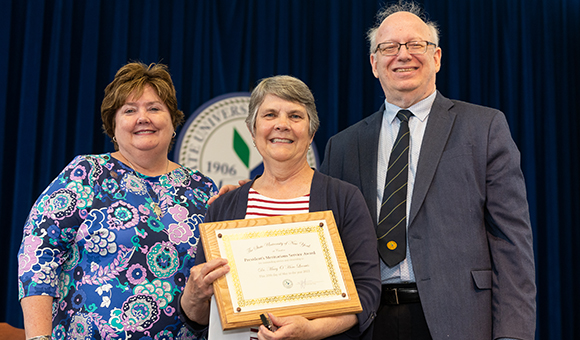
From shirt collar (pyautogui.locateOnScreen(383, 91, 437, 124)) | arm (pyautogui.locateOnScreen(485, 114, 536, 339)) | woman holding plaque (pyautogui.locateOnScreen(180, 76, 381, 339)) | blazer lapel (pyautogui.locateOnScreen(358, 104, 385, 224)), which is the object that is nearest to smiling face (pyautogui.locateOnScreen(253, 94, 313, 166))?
woman holding plaque (pyautogui.locateOnScreen(180, 76, 381, 339))

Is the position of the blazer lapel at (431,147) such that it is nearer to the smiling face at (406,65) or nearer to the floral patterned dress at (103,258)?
the smiling face at (406,65)

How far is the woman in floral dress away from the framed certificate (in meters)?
0.46

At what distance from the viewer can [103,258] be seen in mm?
1771

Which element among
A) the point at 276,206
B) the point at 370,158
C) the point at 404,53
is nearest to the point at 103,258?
the point at 276,206

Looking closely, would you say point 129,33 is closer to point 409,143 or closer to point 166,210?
point 166,210

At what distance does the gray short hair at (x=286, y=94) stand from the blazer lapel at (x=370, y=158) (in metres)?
0.34

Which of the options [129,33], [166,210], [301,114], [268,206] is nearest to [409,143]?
[301,114]

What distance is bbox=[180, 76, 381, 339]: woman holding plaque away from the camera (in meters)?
1.48

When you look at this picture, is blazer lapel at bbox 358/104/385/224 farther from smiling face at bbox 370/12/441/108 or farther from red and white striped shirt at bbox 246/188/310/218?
red and white striped shirt at bbox 246/188/310/218

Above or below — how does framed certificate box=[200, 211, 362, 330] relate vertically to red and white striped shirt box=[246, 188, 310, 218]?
below

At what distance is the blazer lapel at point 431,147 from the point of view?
68.2 inches

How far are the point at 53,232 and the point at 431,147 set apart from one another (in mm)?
1338

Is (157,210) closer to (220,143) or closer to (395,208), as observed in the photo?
(395,208)

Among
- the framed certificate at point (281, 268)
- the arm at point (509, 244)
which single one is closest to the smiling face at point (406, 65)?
the arm at point (509, 244)
